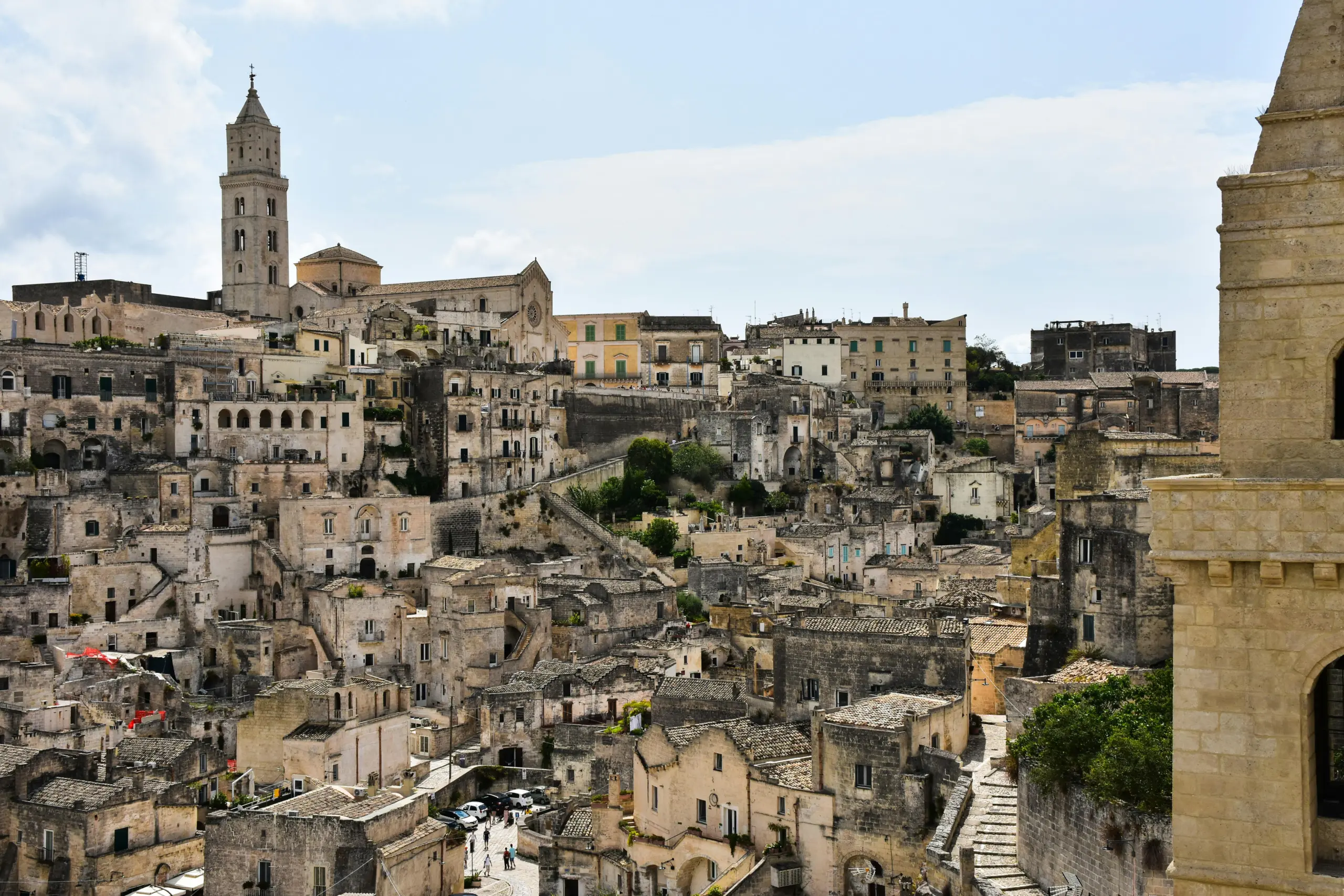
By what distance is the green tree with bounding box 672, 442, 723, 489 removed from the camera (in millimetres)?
68875

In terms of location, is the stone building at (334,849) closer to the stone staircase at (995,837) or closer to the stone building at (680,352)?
the stone staircase at (995,837)

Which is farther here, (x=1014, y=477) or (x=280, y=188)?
(x=280, y=188)

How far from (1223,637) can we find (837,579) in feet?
161

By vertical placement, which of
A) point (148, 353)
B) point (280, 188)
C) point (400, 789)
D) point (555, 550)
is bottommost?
point (400, 789)

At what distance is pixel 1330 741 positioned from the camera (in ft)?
35.1

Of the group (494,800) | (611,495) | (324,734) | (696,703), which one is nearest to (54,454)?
(611,495)

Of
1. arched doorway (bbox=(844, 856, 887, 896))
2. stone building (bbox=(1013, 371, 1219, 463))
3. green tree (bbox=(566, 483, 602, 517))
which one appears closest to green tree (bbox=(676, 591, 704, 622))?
green tree (bbox=(566, 483, 602, 517))

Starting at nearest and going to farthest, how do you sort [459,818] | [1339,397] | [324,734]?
1. [1339,397]
2. [459,818]
3. [324,734]

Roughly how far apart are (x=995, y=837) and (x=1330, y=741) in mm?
14836

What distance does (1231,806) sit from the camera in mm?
10047

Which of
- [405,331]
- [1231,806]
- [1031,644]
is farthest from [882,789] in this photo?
[405,331]

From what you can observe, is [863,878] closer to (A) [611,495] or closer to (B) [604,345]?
(A) [611,495]

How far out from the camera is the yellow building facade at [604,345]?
81625 mm

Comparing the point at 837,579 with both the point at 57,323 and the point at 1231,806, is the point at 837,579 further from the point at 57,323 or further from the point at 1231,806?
the point at 1231,806
